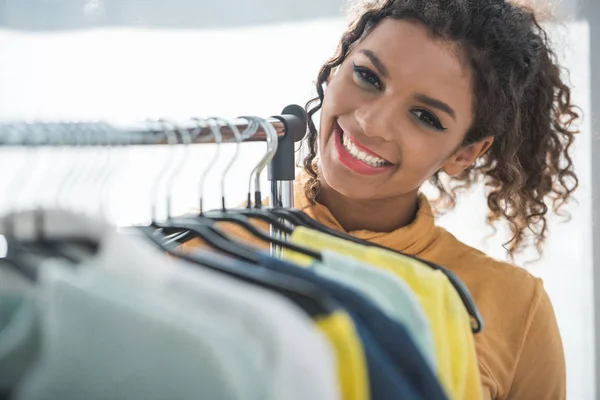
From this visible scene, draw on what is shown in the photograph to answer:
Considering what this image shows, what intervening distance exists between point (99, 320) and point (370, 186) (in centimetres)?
79

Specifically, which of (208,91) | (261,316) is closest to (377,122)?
(261,316)

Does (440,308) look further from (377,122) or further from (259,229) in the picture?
(377,122)

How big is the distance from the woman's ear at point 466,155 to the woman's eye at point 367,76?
211 millimetres

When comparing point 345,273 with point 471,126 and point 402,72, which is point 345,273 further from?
point 471,126

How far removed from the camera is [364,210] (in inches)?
52.7

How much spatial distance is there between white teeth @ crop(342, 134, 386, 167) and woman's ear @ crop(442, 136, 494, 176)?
21cm

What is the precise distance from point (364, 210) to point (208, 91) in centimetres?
91

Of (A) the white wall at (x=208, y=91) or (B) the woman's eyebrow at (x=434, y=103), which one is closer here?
(B) the woman's eyebrow at (x=434, y=103)

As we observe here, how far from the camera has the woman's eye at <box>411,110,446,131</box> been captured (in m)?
1.21

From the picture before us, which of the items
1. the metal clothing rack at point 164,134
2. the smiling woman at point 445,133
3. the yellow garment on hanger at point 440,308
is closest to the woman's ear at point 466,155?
the smiling woman at point 445,133

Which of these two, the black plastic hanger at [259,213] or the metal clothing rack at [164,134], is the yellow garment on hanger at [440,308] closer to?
the black plastic hanger at [259,213]

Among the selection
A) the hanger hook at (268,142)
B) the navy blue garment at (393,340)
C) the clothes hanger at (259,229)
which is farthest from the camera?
the hanger hook at (268,142)

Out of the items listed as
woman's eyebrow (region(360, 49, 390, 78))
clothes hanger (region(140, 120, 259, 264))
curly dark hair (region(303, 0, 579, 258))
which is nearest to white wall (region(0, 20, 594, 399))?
curly dark hair (region(303, 0, 579, 258))

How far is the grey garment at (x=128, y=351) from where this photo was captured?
1.35 feet
